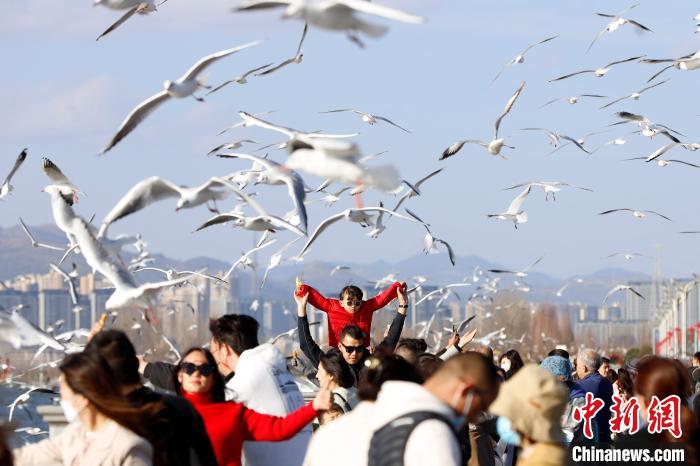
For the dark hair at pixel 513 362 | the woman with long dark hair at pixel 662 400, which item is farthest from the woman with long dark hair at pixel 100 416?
the dark hair at pixel 513 362

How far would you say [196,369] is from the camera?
7.19 metres

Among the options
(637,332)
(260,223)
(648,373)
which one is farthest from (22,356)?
(637,332)

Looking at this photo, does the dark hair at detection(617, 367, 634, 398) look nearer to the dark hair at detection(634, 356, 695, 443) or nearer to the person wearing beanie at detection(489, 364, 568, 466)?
the dark hair at detection(634, 356, 695, 443)

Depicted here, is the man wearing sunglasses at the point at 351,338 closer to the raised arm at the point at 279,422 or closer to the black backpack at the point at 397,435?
the raised arm at the point at 279,422

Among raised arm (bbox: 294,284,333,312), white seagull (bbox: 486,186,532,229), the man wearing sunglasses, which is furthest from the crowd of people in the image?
white seagull (bbox: 486,186,532,229)

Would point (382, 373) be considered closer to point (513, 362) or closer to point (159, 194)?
point (159, 194)

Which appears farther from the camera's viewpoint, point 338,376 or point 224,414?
point 338,376

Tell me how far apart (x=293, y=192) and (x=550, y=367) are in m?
2.17

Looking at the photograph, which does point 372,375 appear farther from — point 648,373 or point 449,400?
point 648,373

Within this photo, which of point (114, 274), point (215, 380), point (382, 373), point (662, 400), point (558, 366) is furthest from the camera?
point (558, 366)

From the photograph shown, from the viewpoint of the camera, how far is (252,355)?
8.02 meters

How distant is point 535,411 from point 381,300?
540cm

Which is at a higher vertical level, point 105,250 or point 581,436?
point 105,250

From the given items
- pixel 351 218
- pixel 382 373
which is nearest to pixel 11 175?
pixel 351 218
